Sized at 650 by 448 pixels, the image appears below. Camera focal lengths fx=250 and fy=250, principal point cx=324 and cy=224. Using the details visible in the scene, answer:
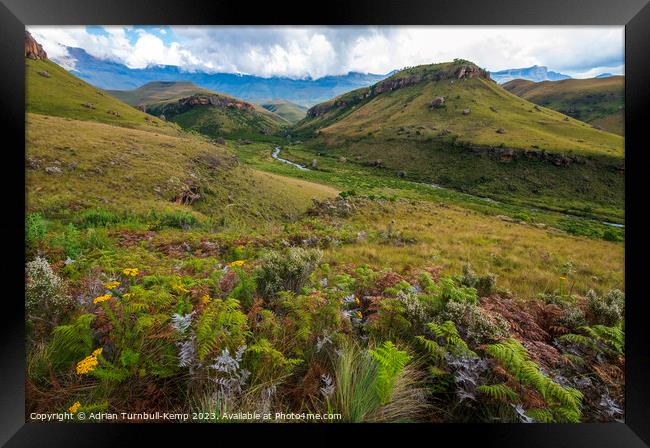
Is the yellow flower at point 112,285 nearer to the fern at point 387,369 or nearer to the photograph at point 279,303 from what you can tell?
the photograph at point 279,303

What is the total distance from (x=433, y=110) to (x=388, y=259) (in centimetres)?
4489

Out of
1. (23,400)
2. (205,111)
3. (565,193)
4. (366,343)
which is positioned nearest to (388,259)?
(366,343)

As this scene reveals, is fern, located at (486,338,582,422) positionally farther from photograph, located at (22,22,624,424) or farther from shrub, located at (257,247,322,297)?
shrub, located at (257,247,322,297)

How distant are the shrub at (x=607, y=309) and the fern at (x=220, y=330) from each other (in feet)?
13.0

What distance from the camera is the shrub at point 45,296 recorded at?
2.61 m

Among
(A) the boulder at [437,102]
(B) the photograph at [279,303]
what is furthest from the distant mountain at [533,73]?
(A) the boulder at [437,102]

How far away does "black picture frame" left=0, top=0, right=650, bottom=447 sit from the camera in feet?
7.86

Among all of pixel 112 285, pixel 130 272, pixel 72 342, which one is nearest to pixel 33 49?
pixel 130 272

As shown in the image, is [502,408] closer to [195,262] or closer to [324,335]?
[324,335]

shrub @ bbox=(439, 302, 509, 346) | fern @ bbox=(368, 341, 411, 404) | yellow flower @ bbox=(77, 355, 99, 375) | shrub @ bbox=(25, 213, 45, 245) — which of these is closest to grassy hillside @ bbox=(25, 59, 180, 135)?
shrub @ bbox=(25, 213, 45, 245)

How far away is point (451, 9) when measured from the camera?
102 inches

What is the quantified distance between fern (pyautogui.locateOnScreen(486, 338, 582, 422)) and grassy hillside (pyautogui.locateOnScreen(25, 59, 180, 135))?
18.4 ft

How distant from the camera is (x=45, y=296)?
8.63 ft

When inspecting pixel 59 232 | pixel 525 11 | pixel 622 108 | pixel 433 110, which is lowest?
pixel 59 232
